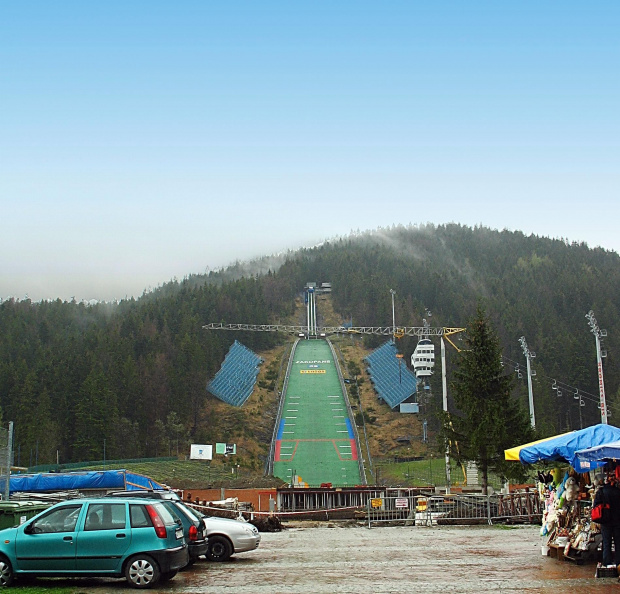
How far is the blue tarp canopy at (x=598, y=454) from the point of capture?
13078 mm

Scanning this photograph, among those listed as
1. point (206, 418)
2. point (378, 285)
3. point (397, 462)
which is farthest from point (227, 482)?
point (378, 285)

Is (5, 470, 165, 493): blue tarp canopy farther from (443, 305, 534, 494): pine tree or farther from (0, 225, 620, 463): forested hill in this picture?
(0, 225, 620, 463): forested hill

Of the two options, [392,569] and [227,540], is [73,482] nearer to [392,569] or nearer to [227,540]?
[227,540]

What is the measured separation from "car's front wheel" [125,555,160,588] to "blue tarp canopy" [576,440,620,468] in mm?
8130

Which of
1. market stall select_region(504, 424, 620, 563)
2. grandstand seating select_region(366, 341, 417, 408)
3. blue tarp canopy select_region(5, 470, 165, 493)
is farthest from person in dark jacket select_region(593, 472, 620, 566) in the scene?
grandstand seating select_region(366, 341, 417, 408)

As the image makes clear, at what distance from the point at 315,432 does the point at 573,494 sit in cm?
6381

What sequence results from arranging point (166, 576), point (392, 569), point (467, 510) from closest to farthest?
point (166, 576) → point (392, 569) → point (467, 510)

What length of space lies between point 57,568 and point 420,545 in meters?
9.55

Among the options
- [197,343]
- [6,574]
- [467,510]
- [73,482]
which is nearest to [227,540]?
[6,574]

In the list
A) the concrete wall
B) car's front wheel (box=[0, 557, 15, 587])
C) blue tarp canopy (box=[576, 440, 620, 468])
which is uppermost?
blue tarp canopy (box=[576, 440, 620, 468])

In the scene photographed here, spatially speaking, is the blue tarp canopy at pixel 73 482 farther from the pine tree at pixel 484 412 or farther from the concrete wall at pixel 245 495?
→ the pine tree at pixel 484 412

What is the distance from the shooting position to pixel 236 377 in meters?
96.6

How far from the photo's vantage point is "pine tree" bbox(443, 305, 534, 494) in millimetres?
32656

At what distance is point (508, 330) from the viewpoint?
106m
